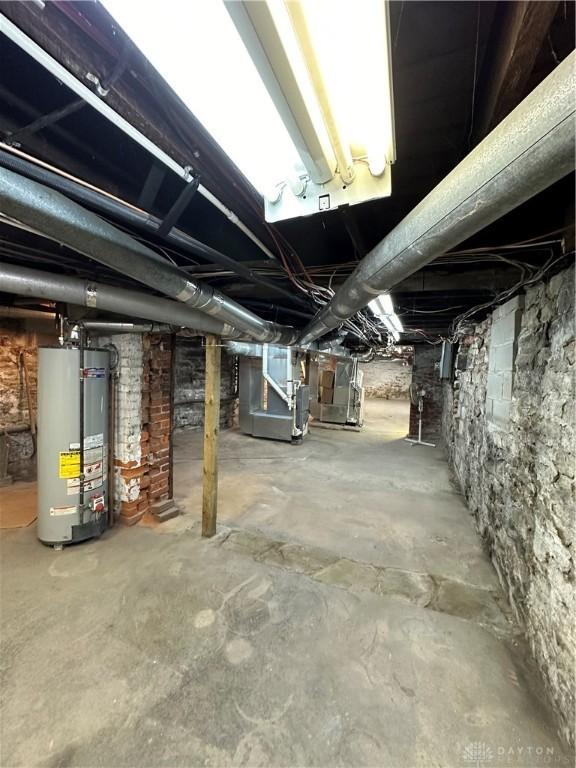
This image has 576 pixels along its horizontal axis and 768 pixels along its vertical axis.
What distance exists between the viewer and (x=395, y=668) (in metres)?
1.48

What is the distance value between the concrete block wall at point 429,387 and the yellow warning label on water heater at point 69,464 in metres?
6.14

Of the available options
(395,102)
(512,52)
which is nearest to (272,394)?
(395,102)

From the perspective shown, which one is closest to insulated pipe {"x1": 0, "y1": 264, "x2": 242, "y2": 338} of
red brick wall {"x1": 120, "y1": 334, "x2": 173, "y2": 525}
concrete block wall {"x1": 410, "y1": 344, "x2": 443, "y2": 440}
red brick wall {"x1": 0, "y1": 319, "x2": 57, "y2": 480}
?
red brick wall {"x1": 120, "y1": 334, "x2": 173, "y2": 525}

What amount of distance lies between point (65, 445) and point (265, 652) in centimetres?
194

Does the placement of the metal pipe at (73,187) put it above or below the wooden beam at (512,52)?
below

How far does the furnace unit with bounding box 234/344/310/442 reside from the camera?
18.6 ft

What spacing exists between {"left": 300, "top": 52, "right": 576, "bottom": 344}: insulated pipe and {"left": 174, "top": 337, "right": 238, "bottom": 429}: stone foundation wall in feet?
18.1

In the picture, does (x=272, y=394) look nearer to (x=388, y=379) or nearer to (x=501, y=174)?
(x=501, y=174)

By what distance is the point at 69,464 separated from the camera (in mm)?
2293

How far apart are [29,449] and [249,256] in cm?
400

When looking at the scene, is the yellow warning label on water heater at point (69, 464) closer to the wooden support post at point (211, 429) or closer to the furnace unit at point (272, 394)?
the wooden support post at point (211, 429)

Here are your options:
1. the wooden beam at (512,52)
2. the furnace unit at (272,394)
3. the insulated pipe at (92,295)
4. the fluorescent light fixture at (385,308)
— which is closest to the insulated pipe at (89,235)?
the insulated pipe at (92,295)

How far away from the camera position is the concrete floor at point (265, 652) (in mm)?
1170

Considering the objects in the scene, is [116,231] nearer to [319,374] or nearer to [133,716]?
[133,716]
